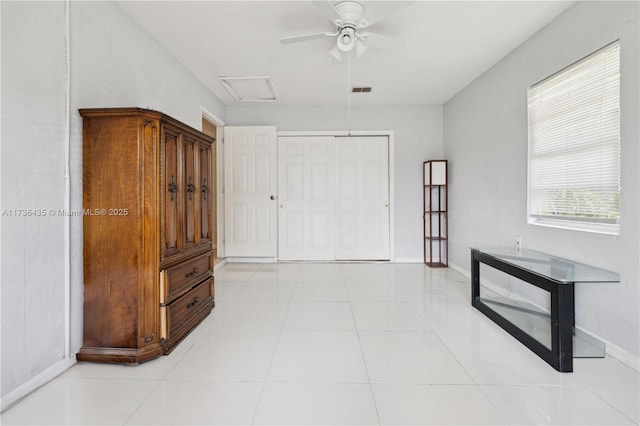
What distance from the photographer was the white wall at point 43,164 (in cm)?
155

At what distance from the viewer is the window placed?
6.84 ft

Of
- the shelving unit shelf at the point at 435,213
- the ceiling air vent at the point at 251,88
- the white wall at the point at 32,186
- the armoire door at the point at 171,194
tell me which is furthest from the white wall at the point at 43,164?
the shelving unit shelf at the point at 435,213

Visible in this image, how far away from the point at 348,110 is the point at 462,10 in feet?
8.66

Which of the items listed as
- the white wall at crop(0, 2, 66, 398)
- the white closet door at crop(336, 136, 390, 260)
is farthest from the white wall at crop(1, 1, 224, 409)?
the white closet door at crop(336, 136, 390, 260)

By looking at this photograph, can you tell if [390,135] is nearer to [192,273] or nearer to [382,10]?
[382,10]

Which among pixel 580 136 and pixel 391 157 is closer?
pixel 580 136

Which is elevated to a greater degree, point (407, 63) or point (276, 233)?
point (407, 63)

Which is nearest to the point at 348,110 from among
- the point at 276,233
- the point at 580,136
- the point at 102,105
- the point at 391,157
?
the point at 391,157

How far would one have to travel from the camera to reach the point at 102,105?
2215 mm

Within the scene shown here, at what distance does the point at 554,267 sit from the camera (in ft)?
7.14

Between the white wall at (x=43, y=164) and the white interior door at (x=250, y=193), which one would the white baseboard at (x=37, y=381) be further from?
the white interior door at (x=250, y=193)

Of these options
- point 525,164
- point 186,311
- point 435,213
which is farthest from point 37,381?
point 435,213

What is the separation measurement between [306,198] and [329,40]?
8.51 ft

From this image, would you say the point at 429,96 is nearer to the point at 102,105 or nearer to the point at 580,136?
the point at 580,136
